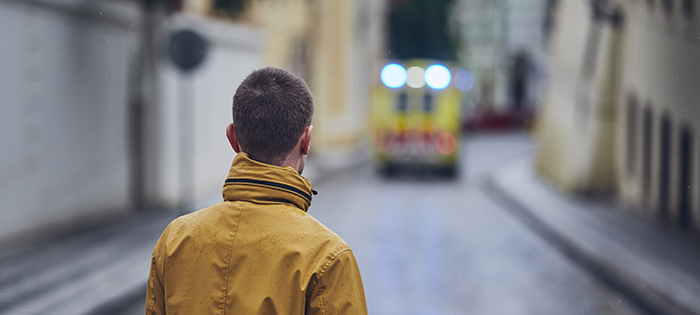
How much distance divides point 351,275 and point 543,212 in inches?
418

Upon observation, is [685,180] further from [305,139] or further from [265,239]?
[265,239]

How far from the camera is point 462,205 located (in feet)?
46.2

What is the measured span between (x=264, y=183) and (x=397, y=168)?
1832cm

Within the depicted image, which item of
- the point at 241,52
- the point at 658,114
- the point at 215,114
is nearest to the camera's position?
the point at 658,114

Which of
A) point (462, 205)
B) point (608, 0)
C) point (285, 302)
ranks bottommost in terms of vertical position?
point (462, 205)

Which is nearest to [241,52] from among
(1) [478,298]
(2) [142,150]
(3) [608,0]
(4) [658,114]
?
(2) [142,150]

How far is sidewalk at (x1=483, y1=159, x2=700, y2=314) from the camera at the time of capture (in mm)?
6648

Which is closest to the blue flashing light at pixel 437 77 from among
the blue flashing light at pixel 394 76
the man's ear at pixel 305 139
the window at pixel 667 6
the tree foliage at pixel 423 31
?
the blue flashing light at pixel 394 76

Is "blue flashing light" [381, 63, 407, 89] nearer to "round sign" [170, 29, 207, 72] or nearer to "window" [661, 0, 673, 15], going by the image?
"window" [661, 0, 673, 15]

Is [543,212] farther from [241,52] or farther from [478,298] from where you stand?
[241,52]

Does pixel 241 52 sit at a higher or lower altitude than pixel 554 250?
higher

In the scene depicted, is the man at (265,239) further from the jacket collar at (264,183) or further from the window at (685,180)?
the window at (685,180)

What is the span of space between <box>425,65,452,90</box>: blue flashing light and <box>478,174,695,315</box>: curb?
774cm

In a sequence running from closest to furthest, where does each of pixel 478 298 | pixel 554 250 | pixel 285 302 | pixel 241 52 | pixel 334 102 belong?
pixel 285 302
pixel 478 298
pixel 554 250
pixel 241 52
pixel 334 102
